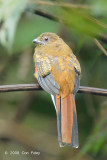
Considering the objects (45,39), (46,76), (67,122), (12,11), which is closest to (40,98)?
(45,39)

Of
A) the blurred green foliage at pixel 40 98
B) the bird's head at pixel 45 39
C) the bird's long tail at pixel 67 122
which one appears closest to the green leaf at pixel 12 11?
the bird's long tail at pixel 67 122

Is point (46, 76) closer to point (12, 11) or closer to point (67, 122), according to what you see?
point (67, 122)

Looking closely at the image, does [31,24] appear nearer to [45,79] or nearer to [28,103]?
[28,103]

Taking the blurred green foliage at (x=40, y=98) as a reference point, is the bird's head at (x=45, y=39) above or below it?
above

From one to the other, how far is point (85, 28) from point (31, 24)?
3.70m

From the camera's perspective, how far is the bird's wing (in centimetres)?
261

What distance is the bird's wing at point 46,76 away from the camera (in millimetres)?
2613

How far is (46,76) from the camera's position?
2.78m

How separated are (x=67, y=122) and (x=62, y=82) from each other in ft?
1.43

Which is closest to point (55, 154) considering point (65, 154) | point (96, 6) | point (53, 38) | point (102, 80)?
point (65, 154)

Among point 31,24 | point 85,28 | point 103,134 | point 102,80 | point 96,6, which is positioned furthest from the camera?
point 31,24

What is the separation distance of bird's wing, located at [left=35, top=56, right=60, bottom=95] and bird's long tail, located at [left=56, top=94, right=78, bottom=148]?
106 millimetres

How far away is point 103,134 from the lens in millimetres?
2660

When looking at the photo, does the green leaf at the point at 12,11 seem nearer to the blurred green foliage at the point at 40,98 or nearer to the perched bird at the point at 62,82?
the perched bird at the point at 62,82
